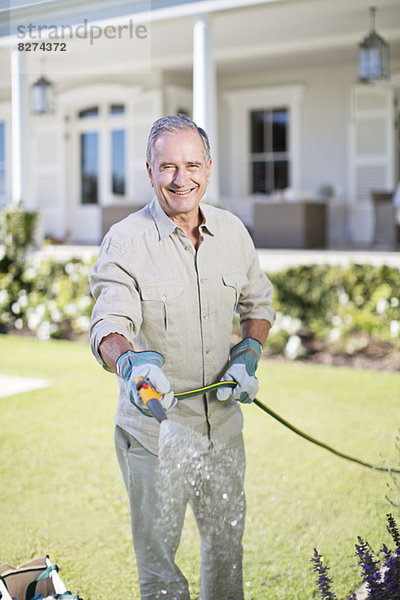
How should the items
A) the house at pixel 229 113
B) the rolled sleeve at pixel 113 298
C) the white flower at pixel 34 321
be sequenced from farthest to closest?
1. the house at pixel 229 113
2. the white flower at pixel 34 321
3. the rolled sleeve at pixel 113 298

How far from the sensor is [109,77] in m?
13.3

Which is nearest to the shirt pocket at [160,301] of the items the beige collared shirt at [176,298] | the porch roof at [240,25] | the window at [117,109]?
the beige collared shirt at [176,298]

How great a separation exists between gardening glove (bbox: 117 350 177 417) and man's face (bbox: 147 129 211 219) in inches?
19.2

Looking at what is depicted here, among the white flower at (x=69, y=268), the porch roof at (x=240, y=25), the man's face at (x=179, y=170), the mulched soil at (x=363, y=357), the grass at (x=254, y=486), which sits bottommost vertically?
the grass at (x=254, y=486)

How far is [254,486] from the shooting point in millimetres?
3941

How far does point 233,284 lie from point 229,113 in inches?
444

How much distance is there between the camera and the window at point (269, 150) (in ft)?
41.9

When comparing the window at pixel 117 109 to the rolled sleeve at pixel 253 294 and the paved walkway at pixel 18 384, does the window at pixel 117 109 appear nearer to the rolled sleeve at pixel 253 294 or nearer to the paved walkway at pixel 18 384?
the paved walkway at pixel 18 384

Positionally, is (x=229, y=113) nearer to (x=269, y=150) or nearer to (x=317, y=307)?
(x=269, y=150)

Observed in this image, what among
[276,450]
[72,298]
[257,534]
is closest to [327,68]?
[72,298]

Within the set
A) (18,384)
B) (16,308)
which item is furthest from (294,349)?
(16,308)

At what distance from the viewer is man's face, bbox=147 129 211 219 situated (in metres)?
2.11

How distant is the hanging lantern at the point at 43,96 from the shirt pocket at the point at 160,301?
30.8ft

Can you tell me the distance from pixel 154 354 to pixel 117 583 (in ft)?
4.52
